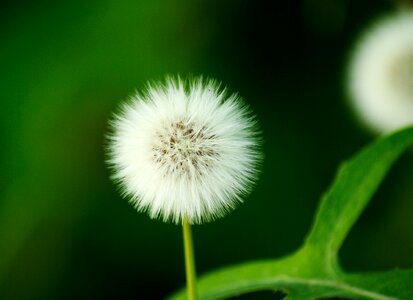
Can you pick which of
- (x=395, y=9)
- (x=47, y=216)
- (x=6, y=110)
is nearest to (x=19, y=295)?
(x=47, y=216)

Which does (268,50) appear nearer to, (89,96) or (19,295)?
(89,96)

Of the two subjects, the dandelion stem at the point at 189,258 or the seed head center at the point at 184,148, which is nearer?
the dandelion stem at the point at 189,258

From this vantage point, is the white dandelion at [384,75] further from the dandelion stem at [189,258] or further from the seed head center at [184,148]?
the dandelion stem at [189,258]

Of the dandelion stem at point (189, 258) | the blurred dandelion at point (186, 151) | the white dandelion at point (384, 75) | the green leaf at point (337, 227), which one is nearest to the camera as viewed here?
the dandelion stem at point (189, 258)

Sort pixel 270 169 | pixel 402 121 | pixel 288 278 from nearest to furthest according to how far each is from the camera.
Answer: pixel 288 278 → pixel 402 121 → pixel 270 169

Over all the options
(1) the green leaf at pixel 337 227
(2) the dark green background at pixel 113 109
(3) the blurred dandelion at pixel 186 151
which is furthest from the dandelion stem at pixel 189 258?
(2) the dark green background at pixel 113 109

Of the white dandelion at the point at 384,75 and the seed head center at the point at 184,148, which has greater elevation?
the white dandelion at the point at 384,75

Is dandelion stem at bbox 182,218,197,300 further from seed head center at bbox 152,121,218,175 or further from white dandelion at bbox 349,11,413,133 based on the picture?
white dandelion at bbox 349,11,413,133
